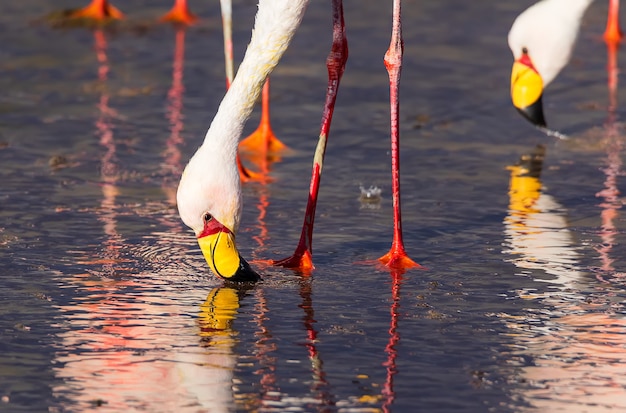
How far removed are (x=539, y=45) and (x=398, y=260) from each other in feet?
7.99

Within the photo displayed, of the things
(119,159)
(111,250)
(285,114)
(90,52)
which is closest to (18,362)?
(111,250)

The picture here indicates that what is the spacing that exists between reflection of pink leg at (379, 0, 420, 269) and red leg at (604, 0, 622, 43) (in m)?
6.46

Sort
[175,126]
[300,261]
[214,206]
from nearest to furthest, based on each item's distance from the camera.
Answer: [214,206] < [300,261] < [175,126]

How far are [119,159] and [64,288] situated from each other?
2.78 metres

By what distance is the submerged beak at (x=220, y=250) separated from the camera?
607 centimetres

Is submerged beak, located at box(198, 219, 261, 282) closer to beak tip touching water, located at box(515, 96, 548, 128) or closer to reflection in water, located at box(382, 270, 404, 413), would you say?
reflection in water, located at box(382, 270, 404, 413)

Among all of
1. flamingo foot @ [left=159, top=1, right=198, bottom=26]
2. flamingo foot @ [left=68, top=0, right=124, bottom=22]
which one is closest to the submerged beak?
flamingo foot @ [left=159, top=1, right=198, bottom=26]

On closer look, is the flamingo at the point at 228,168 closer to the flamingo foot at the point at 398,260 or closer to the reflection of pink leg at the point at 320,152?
the reflection of pink leg at the point at 320,152

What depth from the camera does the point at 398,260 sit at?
6586 millimetres

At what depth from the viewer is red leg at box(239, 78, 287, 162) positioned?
9.30 m

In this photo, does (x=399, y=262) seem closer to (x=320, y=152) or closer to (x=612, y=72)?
(x=320, y=152)

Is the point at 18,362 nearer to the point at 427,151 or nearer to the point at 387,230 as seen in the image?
the point at 387,230

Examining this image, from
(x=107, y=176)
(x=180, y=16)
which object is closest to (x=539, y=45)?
(x=107, y=176)

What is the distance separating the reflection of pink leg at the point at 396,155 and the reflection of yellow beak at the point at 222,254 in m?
0.80
